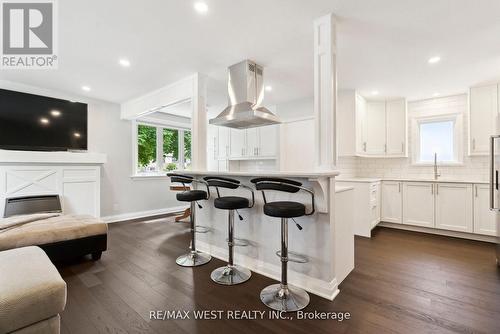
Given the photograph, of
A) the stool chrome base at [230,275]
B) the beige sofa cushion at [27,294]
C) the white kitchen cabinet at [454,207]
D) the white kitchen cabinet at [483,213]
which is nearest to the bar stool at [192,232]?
the stool chrome base at [230,275]

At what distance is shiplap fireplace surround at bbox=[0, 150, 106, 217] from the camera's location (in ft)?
11.8

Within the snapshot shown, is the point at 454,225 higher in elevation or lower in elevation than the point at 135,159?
lower

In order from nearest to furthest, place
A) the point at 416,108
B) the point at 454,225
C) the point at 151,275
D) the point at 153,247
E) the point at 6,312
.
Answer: the point at 6,312
the point at 151,275
the point at 153,247
the point at 454,225
the point at 416,108

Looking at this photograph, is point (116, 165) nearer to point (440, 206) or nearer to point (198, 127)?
point (198, 127)

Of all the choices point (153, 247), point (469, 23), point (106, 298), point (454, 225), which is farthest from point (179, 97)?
point (454, 225)

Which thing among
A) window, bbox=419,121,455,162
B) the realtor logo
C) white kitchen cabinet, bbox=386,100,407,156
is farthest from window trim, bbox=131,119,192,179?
window, bbox=419,121,455,162

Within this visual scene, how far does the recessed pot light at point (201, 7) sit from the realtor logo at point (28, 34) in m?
1.27

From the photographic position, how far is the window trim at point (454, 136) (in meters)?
4.21

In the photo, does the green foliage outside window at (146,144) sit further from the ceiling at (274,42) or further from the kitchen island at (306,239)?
the kitchen island at (306,239)

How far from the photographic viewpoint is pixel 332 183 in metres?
2.04

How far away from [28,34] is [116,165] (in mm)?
2957

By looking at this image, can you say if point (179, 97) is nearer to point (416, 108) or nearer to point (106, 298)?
point (106, 298)

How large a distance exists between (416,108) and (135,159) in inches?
246

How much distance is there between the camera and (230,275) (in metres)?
2.35
